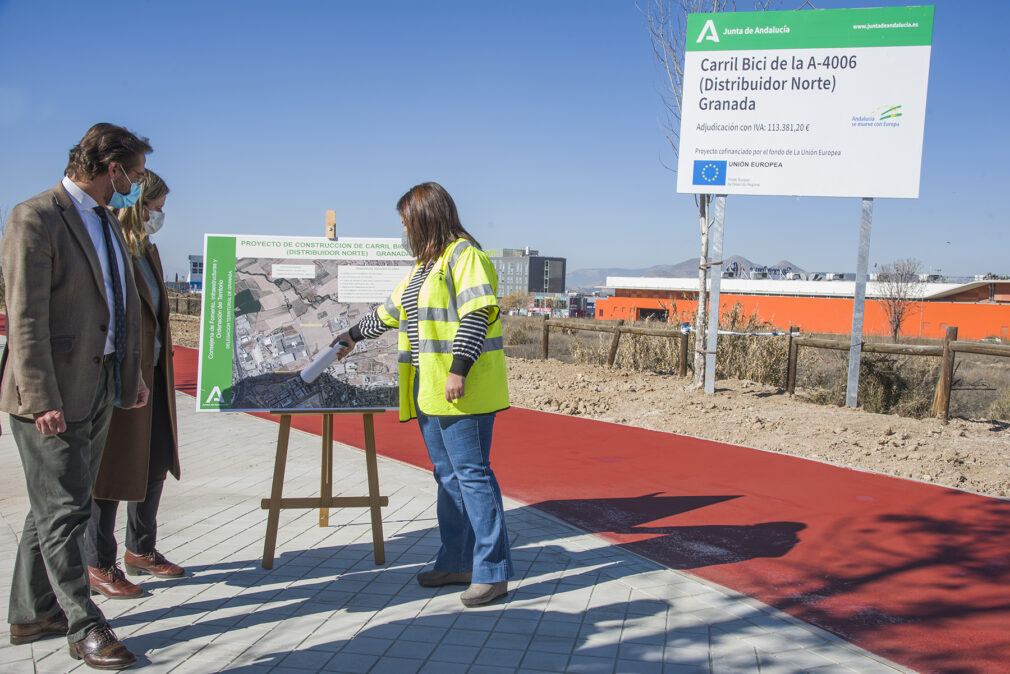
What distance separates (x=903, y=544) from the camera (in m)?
5.14

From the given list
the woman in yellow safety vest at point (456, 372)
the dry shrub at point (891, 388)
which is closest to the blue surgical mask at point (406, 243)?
the woman in yellow safety vest at point (456, 372)

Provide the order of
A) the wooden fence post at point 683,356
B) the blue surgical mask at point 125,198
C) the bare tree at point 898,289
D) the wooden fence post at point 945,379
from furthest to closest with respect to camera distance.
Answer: the bare tree at point 898,289, the wooden fence post at point 683,356, the wooden fence post at point 945,379, the blue surgical mask at point 125,198

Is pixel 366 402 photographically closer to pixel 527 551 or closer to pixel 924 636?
pixel 527 551

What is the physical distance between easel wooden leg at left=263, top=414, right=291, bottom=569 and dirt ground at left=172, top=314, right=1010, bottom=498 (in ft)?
18.1

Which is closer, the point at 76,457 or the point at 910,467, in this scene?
the point at 76,457

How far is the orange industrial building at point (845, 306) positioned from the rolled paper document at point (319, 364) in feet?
107

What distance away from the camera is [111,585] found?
3.71 m

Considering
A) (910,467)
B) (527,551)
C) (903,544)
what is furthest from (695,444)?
(527,551)

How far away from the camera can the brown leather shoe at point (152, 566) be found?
3.98 meters

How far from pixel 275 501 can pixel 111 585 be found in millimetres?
889

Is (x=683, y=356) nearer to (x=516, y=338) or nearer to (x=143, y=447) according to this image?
(x=143, y=447)

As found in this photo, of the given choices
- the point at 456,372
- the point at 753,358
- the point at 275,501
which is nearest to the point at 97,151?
the point at 456,372

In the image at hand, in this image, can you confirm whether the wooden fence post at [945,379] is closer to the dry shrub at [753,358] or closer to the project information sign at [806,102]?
the project information sign at [806,102]

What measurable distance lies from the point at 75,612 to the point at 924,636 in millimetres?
3759
